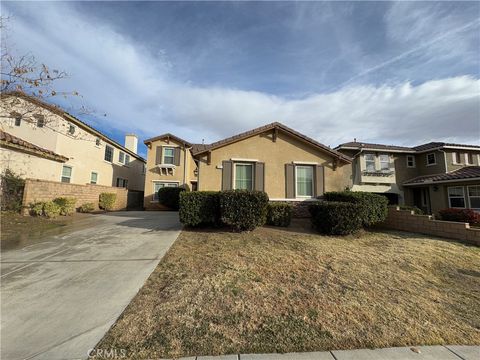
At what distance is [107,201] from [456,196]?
26.6 metres

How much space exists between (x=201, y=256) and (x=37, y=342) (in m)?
3.24

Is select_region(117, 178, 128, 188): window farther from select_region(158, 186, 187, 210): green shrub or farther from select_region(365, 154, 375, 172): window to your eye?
select_region(365, 154, 375, 172): window

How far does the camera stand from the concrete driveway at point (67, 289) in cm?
276

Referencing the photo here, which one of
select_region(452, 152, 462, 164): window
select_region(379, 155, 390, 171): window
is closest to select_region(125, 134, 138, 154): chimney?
select_region(379, 155, 390, 171): window

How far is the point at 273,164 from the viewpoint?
11.9m

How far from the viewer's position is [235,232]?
26.9ft

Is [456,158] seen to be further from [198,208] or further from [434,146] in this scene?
[198,208]

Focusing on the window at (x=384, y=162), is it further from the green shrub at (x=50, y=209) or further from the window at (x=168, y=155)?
the green shrub at (x=50, y=209)

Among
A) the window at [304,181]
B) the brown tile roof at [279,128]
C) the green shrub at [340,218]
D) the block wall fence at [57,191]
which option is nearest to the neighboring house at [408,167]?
the brown tile roof at [279,128]

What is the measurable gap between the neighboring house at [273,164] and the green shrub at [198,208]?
2.69m

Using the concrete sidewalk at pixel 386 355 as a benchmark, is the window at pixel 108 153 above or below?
above

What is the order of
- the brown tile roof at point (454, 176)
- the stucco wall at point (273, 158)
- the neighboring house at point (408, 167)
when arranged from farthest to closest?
the neighboring house at point (408, 167) → the brown tile roof at point (454, 176) → the stucco wall at point (273, 158)

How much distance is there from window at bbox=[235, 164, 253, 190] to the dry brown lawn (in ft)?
17.8

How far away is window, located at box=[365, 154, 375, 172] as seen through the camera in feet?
69.6
